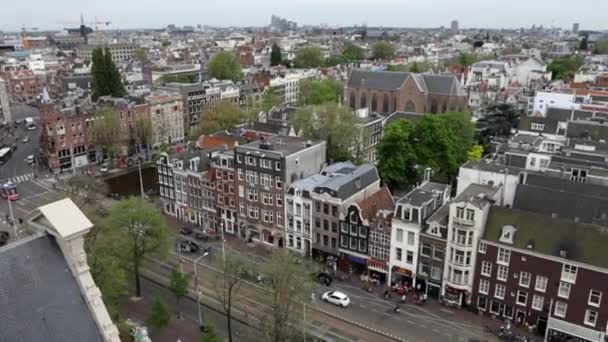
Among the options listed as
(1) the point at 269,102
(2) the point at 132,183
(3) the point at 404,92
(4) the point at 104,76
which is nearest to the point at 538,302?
(2) the point at 132,183

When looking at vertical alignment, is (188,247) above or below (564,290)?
below

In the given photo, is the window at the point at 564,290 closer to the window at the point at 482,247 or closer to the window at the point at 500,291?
the window at the point at 500,291

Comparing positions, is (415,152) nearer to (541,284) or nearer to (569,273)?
(541,284)

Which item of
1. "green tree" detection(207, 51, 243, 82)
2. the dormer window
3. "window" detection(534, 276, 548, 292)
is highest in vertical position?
"green tree" detection(207, 51, 243, 82)

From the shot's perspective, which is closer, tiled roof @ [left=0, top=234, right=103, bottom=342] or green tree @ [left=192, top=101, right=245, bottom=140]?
tiled roof @ [left=0, top=234, right=103, bottom=342]

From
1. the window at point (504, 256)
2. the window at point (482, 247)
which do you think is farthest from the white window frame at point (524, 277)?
the window at point (482, 247)

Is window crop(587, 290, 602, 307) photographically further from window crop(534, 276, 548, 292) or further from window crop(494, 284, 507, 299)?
window crop(494, 284, 507, 299)

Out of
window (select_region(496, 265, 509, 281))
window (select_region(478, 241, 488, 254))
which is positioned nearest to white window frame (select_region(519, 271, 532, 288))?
window (select_region(496, 265, 509, 281))

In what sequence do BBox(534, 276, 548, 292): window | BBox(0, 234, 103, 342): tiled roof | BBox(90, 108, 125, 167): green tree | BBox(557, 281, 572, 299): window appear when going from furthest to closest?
BBox(90, 108, 125, 167): green tree, BBox(534, 276, 548, 292): window, BBox(557, 281, 572, 299): window, BBox(0, 234, 103, 342): tiled roof
